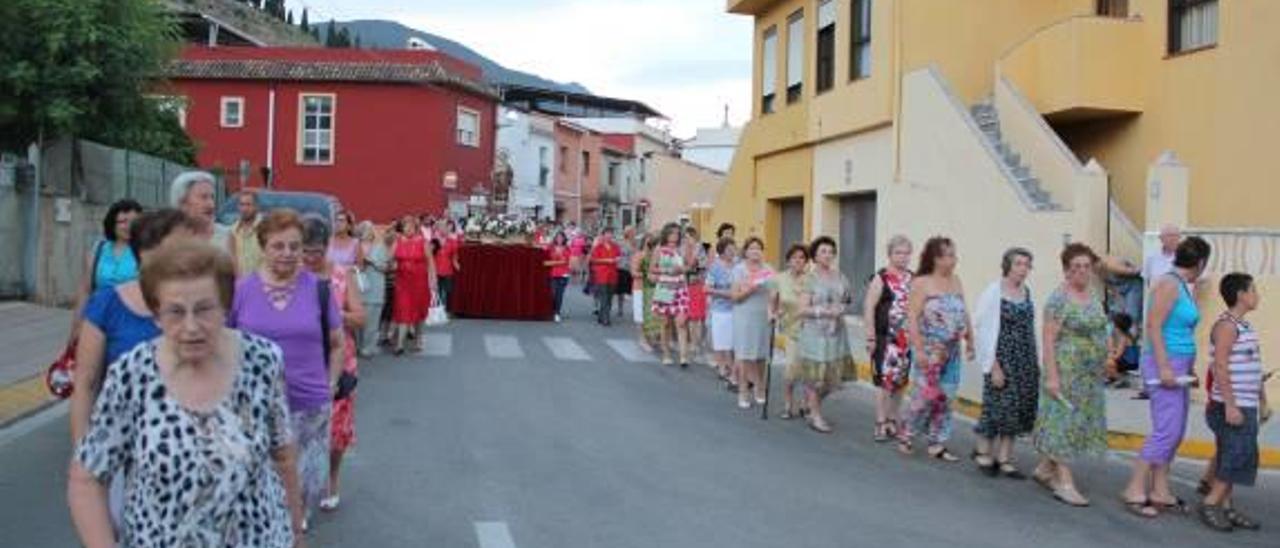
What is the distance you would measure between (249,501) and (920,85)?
17636 millimetres

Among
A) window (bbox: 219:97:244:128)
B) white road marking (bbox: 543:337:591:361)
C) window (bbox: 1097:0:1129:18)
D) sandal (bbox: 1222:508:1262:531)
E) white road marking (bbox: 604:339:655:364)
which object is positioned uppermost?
window (bbox: 219:97:244:128)

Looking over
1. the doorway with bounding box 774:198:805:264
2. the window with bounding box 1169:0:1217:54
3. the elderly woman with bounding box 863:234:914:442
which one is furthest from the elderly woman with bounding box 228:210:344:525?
the doorway with bounding box 774:198:805:264

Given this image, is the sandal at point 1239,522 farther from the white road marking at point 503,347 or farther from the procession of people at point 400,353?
the white road marking at point 503,347

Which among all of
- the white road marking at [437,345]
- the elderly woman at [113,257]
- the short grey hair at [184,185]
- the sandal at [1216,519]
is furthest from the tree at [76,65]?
the sandal at [1216,519]

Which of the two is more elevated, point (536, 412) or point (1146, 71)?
point (1146, 71)

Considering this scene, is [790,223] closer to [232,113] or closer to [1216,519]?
[1216,519]

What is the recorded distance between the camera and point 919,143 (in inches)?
800

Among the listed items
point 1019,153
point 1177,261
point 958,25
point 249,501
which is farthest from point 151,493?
point 958,25

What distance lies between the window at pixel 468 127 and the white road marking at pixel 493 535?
4385cm

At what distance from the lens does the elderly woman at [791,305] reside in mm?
12438

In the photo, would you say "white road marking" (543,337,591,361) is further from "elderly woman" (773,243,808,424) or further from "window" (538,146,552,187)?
"window" (538,146,552,187)

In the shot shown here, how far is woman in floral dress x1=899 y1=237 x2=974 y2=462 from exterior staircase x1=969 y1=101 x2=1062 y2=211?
665 centimetres

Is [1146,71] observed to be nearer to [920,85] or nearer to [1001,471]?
A: [920,85]

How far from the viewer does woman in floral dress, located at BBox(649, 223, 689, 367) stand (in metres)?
17.9
